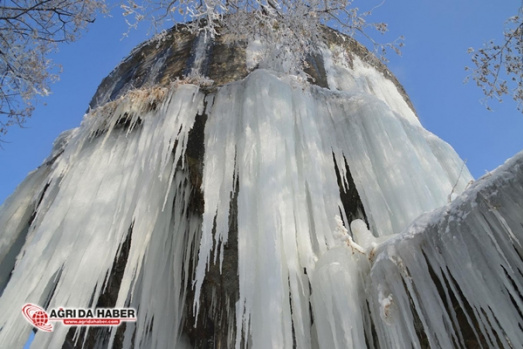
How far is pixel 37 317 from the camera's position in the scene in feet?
10.1

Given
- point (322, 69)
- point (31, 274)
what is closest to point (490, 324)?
point (31, 274)

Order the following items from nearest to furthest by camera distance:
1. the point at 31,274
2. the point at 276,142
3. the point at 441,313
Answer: the point at 441,313, the point at 31,274, the point at 276,142

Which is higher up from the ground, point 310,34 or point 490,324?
point 310,34

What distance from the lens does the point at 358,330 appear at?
234 centimetres

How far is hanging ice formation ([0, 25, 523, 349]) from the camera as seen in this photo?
2.14m

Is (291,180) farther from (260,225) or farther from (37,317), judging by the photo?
(37,317)

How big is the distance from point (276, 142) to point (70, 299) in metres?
1.94

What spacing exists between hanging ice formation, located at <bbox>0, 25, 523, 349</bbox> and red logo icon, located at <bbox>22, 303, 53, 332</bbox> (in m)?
0.06

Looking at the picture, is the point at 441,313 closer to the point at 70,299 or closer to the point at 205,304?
the point at 205,304

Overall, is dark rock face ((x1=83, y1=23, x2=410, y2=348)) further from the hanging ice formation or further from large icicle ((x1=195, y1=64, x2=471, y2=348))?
large icicle ((x1=195, y1=64, x2=471, y2=348))

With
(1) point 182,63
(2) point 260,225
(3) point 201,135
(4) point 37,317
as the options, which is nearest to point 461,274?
(2) point 260,225

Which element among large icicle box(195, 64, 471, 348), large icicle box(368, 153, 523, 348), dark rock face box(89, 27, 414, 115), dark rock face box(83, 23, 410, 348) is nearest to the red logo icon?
dark rock face box(83, 23, 410, 348)

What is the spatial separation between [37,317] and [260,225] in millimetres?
1771

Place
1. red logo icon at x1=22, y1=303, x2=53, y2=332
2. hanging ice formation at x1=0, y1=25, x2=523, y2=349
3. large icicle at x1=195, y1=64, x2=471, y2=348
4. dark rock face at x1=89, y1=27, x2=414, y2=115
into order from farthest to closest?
dark rock face at x1=89, y1=27, x2=414, y2=115 → red logo icon at x1=22, y1=303, x2=53, y2=332 → large icicle at x1=195, y1=64, x2=471, y2=348 → hanging ice formation at x1=0, y1=25, x2=523, y2=349
